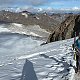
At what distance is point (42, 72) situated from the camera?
1152cm

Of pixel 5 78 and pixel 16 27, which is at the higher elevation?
pixel 5 78

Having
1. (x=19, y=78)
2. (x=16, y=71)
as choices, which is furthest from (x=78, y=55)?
(x=16, y=71)

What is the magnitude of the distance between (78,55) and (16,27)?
5682 centimetres

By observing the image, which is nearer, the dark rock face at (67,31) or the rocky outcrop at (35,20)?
the dark rock face at (67,31)

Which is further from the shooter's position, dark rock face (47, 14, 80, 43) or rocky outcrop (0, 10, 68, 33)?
rocky outcrop (0, 10, 68, 33)

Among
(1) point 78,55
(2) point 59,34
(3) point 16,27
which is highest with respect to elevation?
(1) point 78,55

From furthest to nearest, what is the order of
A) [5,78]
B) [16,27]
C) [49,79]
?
[16,27] → [5,78] → [49,79]

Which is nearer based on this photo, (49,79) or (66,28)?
(49,79)

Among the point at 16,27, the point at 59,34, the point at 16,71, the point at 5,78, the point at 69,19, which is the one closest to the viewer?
the point at 5,78

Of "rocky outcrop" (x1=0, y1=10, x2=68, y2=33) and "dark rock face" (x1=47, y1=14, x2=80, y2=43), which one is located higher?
"dark rock face" (x1=47, y1=14, x2=80, y2=43)

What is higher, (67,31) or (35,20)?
(67,31)

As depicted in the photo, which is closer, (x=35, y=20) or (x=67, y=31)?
(x=67, y=31)

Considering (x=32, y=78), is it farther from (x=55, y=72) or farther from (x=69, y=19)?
(x=69, y=19)

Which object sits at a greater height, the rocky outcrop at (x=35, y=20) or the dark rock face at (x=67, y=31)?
the dark rock face at (x=67, y=31)
